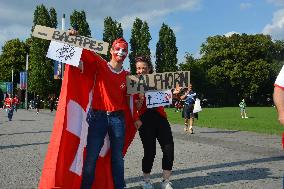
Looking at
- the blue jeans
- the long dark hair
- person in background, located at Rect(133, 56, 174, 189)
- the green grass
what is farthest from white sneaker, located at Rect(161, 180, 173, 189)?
the green grass

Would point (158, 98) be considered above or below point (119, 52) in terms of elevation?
below

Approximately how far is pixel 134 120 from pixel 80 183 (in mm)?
1144

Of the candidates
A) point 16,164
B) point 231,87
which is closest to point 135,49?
point 231,87

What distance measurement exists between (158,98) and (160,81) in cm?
43

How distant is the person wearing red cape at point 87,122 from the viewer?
525 cm

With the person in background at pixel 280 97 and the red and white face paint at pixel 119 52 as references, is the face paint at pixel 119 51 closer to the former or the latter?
the red and white face paint at pixel 119 52

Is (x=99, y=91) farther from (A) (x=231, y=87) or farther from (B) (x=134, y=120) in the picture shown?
(A) (x=231, y=87)

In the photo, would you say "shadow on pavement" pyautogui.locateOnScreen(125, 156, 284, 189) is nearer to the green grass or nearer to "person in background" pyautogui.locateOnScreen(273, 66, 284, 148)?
"person in background" pyautogui.locateOnScreen(273, 66, 284, 148)

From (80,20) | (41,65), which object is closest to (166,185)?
(41,65)

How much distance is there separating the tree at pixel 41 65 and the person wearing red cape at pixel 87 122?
200 feet

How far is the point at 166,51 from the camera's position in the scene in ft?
278

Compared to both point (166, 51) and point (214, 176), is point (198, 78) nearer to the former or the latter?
point (166, 51)

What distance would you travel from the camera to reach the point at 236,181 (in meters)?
7.01

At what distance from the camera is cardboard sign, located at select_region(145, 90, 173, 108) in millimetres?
6284
